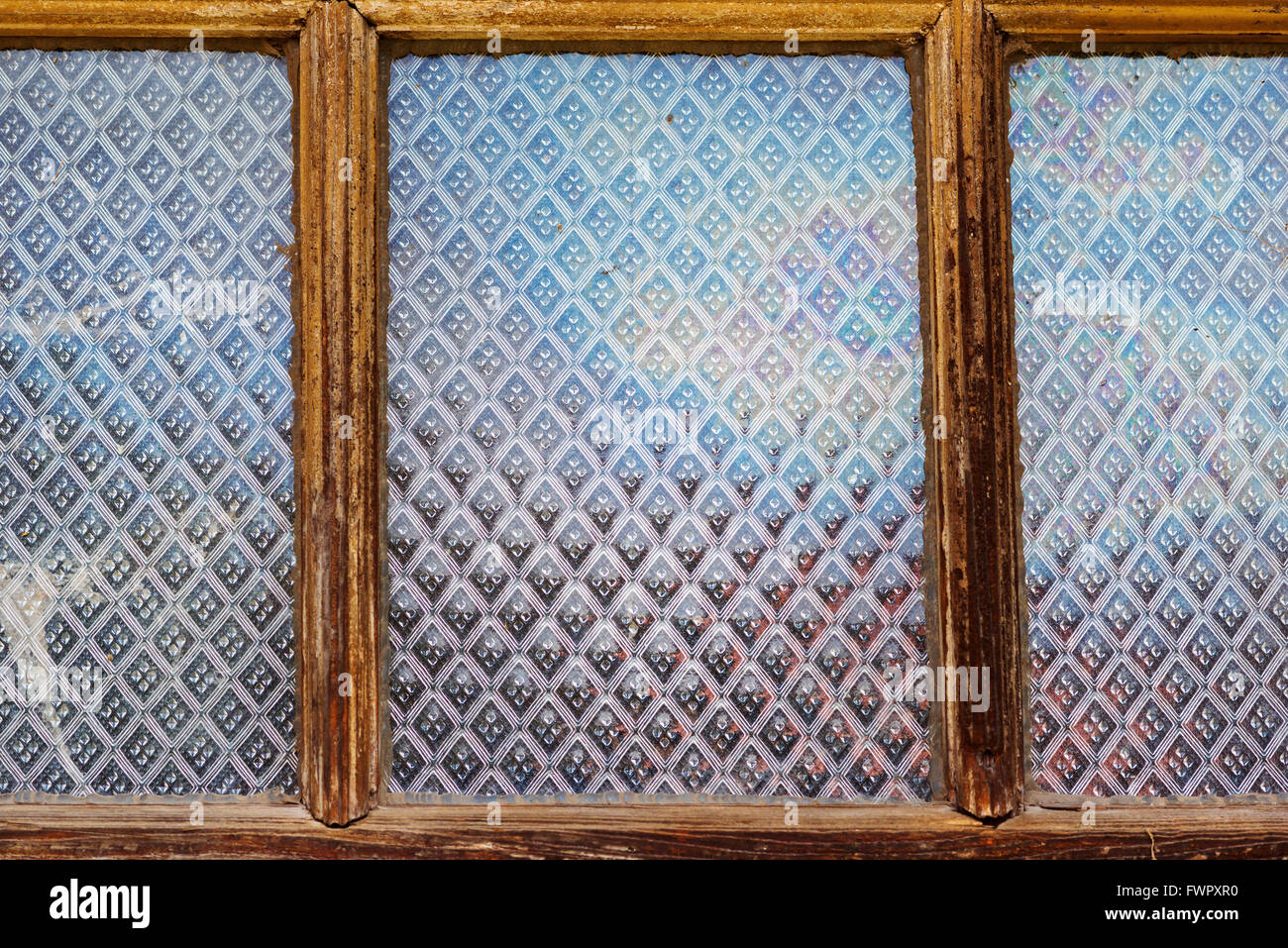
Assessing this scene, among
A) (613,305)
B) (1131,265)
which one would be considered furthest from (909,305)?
(613,305)

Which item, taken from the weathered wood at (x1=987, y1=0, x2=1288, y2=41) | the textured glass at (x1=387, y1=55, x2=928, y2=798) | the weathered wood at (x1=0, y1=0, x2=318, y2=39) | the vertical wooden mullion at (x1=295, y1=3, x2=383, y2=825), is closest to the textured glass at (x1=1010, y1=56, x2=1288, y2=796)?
the weathered wood at (x1=987, y1=0, x2=1288, y2=41)

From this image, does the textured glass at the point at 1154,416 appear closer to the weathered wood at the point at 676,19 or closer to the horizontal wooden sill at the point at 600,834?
the horizontal wooden sill at the point at 600,834

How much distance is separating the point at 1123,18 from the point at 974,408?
767 mm

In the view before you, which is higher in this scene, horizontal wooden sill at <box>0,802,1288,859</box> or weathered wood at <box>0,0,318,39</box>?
weathered wood at <box>0,0,318,39</box>

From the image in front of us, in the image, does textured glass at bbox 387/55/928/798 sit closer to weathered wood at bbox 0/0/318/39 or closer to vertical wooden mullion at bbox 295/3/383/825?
vertical wooden mullion at bbox 295/3/383/825

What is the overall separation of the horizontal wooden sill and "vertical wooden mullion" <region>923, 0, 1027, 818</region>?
0.08 metres

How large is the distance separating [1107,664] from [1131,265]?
28.2 inches

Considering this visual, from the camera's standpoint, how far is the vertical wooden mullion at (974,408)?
5.41ft

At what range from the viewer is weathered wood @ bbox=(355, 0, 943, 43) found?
5.68 ft

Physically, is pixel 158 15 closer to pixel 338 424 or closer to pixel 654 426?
pixel 338 424

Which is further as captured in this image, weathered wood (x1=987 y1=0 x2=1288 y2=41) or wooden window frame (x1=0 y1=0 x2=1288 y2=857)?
weathered wood (x1=987 y1=0 x2=1288 y2=41)
